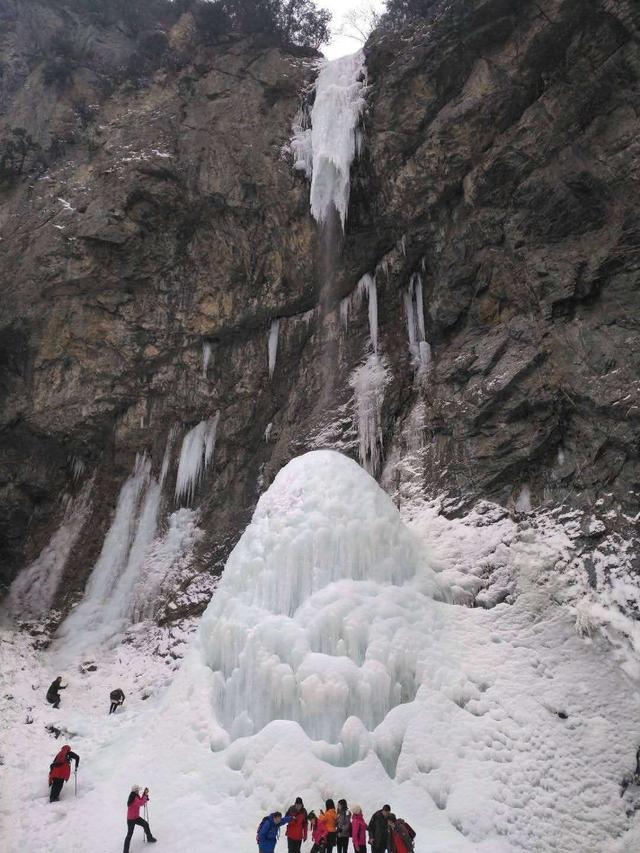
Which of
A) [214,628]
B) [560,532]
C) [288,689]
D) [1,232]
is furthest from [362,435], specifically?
[1,232]

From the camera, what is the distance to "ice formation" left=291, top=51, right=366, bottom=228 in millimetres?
16547

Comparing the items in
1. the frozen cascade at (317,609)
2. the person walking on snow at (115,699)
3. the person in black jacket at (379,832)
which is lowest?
the person in black jacket at (379,832)

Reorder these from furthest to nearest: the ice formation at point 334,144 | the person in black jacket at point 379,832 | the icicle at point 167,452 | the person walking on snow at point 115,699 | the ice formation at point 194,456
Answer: the icicle at point 167,452, the ice formation at point 194,456, the ice formation at point 334,144, the person walking on snow at point 115,699, the person in black jacket at point 379,832

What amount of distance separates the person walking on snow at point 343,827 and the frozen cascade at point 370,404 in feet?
28.2

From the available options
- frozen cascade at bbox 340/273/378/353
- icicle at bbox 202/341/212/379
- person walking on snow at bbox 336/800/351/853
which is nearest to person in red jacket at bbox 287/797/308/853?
person walking on snow at bbox 336/800/351/853

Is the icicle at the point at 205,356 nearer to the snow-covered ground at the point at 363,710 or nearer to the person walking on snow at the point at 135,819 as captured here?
the snow-covered ground at the point at 363,710

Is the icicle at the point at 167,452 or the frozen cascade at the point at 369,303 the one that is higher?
the frozen cascade at the point at 369,303

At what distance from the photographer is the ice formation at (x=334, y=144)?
1655cm

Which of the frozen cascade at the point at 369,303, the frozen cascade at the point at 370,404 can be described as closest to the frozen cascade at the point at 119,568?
the frozen cascade at the point at 370,404

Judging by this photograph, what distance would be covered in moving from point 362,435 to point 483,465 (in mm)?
3282

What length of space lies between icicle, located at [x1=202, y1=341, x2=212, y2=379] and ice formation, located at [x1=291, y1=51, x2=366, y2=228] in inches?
177

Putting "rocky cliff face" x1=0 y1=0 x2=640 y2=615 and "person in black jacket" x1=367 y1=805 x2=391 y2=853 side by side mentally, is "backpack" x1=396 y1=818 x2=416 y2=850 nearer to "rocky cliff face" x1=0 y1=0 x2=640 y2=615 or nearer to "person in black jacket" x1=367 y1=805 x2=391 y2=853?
"person in black jacket" x1=367 y1=805 x2=391 y2=853

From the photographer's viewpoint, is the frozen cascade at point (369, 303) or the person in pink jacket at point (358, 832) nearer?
the person in pink jacket at point (358, 832)

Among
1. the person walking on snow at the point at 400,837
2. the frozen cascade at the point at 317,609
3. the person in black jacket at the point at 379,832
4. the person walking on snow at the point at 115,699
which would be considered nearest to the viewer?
the person walking on snow at the point at 400,837
